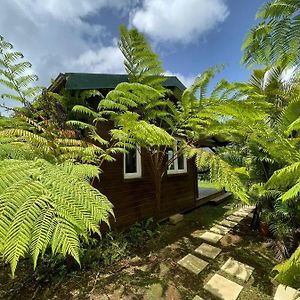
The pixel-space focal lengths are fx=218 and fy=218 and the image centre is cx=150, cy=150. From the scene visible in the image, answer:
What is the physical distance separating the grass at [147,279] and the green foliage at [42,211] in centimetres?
221

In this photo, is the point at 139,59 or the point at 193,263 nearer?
the point at 193,263

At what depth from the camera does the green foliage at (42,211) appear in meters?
1.05

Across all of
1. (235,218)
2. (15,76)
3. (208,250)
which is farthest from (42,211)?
(235,218)

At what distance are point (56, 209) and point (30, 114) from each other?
10.5ft

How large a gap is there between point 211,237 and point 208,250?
28.1 inches

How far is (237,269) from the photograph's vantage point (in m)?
3.67

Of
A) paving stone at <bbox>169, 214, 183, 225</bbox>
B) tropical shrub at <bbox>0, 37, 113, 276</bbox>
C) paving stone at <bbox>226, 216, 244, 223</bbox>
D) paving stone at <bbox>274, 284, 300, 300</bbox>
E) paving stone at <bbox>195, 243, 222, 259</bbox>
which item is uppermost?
tropical shrub at <bbox>0, 37, 113, 276</bbox>

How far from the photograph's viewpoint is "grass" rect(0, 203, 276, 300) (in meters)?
2.99

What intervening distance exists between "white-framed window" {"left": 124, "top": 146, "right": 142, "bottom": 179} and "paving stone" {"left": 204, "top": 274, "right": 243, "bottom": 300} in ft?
9.34

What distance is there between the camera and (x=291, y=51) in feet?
9.05

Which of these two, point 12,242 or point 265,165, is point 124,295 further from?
point 265,165

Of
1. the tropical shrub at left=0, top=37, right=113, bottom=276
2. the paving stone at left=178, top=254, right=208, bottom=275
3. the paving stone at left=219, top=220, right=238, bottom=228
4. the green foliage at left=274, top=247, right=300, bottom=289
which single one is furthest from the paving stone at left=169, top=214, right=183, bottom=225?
the tropical shrub at left=0, top=37, right=113, bottom=276

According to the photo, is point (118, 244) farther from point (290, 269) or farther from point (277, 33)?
point (277, 33)

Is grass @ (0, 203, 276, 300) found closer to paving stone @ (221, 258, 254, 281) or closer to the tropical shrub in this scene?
paving stone @ (221, 258, 254, 281)
